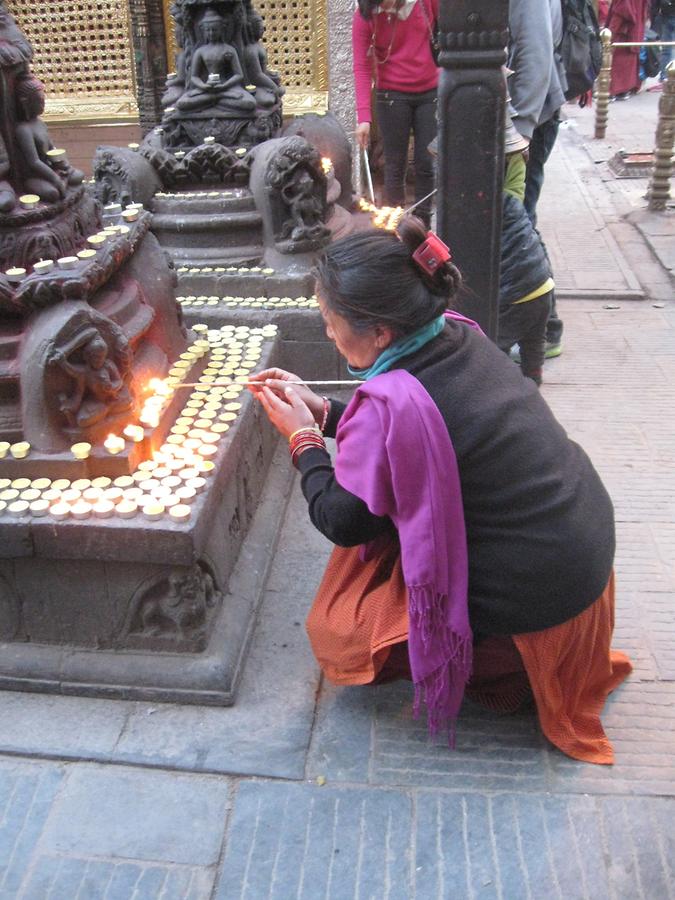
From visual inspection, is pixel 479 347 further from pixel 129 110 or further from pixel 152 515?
pixel 129 110

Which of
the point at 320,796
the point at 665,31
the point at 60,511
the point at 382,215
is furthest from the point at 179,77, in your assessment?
the point at 665,31

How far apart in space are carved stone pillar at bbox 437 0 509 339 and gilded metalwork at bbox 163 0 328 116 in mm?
4762

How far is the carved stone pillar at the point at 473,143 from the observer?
8.90 feet

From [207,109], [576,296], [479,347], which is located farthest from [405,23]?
[479,347]

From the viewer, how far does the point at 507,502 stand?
6.63 ft

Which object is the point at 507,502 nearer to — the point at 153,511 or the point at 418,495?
the point at 418,495

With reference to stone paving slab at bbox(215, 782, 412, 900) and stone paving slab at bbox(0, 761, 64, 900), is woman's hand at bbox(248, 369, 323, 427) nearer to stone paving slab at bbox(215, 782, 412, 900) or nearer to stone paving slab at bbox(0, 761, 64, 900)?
stone paving slab at bbox(215, 782, 412, 900)

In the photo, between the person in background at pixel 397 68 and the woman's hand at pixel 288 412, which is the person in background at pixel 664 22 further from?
the woman's hand at pixel 288 412

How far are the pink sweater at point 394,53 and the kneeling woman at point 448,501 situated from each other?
12.6 ft

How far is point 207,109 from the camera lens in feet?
16.4

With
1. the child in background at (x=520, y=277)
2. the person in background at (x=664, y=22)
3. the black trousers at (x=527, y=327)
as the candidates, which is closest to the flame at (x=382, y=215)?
the child in background at (x=520, y=277)

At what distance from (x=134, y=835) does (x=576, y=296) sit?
4482mm

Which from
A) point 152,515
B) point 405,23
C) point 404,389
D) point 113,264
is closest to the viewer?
point 404,389

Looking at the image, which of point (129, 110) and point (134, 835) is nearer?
point (134, 835)
